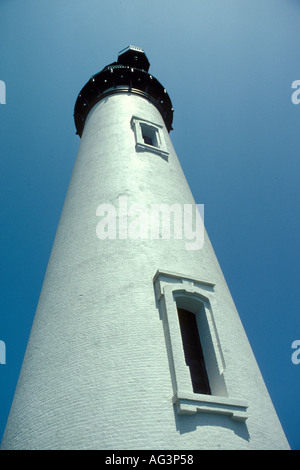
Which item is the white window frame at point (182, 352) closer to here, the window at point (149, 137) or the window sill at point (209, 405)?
the window sill at point (209, 405)

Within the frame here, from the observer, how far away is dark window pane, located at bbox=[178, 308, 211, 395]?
6.37 m

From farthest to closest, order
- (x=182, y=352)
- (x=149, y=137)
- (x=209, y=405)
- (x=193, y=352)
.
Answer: (x=149, y=137), (x=193, y=352), (x=182, y=352), (x=209, y=405)

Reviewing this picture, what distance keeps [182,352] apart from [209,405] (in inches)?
36.0

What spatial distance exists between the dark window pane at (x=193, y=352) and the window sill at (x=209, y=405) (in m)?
0.77

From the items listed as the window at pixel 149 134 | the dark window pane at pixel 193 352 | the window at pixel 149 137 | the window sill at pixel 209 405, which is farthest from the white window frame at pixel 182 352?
the window at pixel 149 134

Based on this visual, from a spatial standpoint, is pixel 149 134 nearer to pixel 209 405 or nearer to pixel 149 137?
pixel 149 137

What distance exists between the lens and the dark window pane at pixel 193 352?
637cm

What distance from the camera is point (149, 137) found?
13.6 metres

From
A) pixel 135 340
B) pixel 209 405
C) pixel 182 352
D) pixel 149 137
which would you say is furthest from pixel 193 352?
pixel 149 137

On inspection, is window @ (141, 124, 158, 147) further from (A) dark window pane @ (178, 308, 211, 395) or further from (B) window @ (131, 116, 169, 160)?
(A) dark window pane @ (178, 308, 211, 395)

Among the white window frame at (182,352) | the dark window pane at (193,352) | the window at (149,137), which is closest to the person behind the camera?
the white window frame at (182,352)

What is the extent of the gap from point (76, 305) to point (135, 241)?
190 centimetres

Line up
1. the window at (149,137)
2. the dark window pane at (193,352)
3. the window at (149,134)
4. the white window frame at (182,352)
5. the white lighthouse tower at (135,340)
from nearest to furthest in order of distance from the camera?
the white lighthouse tower at (135,340), the white window frame at (182,352), the dark window pane at (193,352), the window at (149,137), the window at (149,134)
